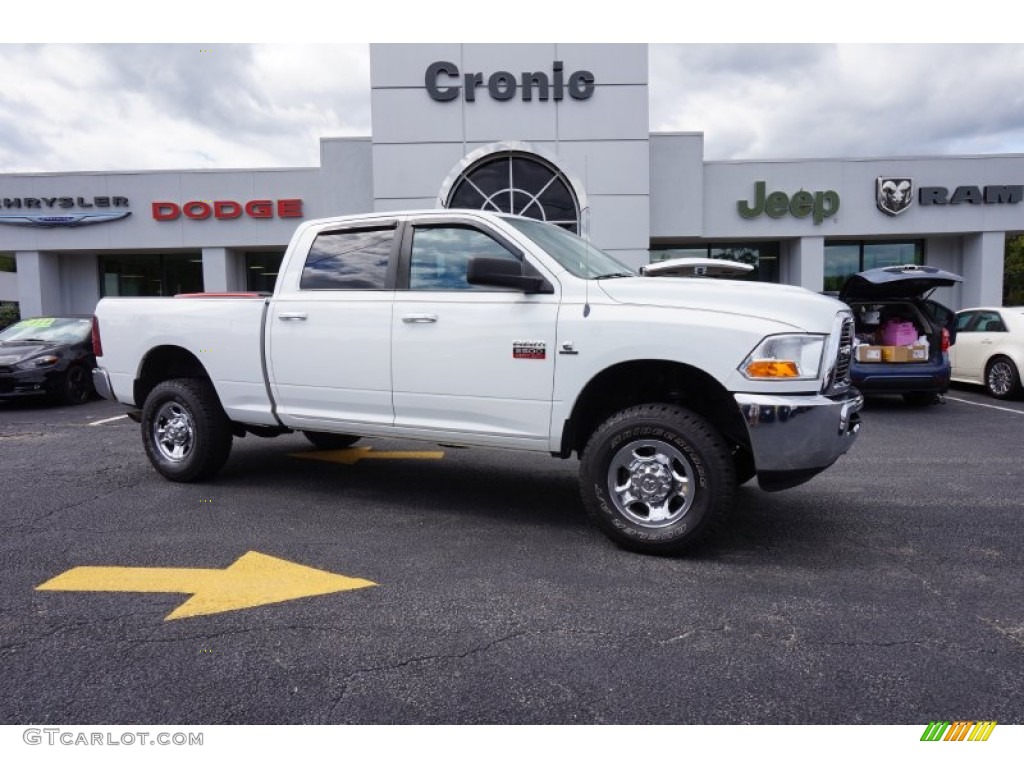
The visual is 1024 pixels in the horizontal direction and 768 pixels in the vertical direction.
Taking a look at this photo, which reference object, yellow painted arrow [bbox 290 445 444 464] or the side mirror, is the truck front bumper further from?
yellow painted arrow [bbox 290 445 444 464]

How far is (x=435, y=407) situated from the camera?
15.1 feet

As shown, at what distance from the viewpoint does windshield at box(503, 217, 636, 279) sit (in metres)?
4.50

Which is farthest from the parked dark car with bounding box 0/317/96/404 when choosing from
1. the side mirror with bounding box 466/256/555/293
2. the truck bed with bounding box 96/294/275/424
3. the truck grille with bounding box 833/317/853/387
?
the truck grille with bounding box 833/317/853/387

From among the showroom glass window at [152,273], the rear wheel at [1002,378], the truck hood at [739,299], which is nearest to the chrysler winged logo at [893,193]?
the rear wheel at [1002,378]

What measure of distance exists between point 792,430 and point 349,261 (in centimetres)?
318

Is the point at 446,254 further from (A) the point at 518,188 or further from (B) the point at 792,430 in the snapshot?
(A) the point at 518,188

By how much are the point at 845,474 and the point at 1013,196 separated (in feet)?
65.1

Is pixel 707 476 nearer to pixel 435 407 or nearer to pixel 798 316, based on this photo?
pixel 798 316

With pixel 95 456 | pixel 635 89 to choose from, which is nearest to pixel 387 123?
pixel 635 89

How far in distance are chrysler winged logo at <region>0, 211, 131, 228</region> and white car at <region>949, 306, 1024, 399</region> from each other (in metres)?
21.9

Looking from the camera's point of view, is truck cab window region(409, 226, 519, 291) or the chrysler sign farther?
the chrysler sign

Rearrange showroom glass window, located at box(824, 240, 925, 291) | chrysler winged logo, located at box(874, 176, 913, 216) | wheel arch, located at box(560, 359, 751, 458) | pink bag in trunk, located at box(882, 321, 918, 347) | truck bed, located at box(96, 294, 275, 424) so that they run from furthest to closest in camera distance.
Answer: showroom glass window, located at box(824, 240, 925, 291), chrysler winged logo, located at box(874, 176, 913, 216), pink bag in trunk, located at box(882, 321, 918, 347), truck bed, located at box(96, 294, 275, 424), wheel arch, located at box(560, 359, 751, 458)

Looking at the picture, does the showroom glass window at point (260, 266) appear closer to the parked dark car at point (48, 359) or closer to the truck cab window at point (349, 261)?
the parked dark car at point (48, 359)

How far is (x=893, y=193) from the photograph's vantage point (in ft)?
67.4
